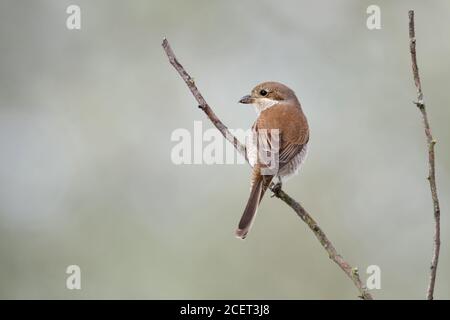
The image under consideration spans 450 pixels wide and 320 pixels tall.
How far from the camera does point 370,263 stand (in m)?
6.12

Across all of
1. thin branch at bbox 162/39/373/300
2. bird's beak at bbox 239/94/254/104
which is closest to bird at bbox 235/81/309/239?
bird's beak at bbox 239/94/254/104

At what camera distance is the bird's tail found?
11.3 ft

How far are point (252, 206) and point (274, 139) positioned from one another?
0.80 m

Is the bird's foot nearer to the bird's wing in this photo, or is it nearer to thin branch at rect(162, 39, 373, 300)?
thin branch at rect(162, 39, 373, 300)

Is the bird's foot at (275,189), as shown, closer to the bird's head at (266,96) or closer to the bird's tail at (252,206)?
the bird's tail at (252,206)

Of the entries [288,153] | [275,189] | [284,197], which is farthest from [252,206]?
[288,153]

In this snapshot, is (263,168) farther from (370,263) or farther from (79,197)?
(79,197)

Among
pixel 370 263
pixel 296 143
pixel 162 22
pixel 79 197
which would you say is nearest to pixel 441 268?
pixel 370 263

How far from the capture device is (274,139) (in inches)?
172

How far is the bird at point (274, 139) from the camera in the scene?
3980 mm

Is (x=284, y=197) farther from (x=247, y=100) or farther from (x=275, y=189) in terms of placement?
(x=247, y=100)

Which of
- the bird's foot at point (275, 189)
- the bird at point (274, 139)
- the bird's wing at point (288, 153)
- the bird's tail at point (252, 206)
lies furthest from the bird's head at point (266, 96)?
the bird's foot at point (275, 189)

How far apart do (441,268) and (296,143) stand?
2.52 meters

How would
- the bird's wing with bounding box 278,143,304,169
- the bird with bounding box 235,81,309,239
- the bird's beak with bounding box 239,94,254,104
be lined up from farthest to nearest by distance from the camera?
the bird's beak with bounding box 239,94,254,104 < the bird's wing with bounding box 278,143,304,169 < the bird with bounding box 235,81,309,239
